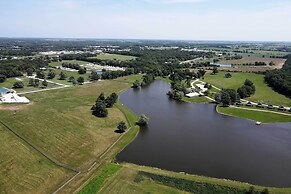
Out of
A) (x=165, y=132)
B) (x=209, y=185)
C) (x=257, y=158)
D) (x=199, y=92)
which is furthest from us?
(x=199, y=92)

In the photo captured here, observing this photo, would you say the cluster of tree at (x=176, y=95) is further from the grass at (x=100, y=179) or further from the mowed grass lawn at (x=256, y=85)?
the grass at (x=100, y=179)

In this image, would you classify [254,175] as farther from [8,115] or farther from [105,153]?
[8,115]

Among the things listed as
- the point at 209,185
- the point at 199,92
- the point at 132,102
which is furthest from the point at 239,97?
the point at 209,185

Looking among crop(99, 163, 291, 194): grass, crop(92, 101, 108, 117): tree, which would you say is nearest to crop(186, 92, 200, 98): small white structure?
crop(92, 101, 108, 117): tree

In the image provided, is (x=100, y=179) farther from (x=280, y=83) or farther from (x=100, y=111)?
(x=280, y=83)

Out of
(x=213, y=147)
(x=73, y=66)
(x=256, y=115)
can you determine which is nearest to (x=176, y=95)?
(x=256, y=115)

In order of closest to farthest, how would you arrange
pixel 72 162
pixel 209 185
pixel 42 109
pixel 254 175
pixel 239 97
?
pixel 209 185
pixel 254 175
pixel 72 162
pixel 42 109
pixel 239 97

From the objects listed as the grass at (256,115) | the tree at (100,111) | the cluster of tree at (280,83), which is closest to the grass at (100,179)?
the tree at (100,111)
